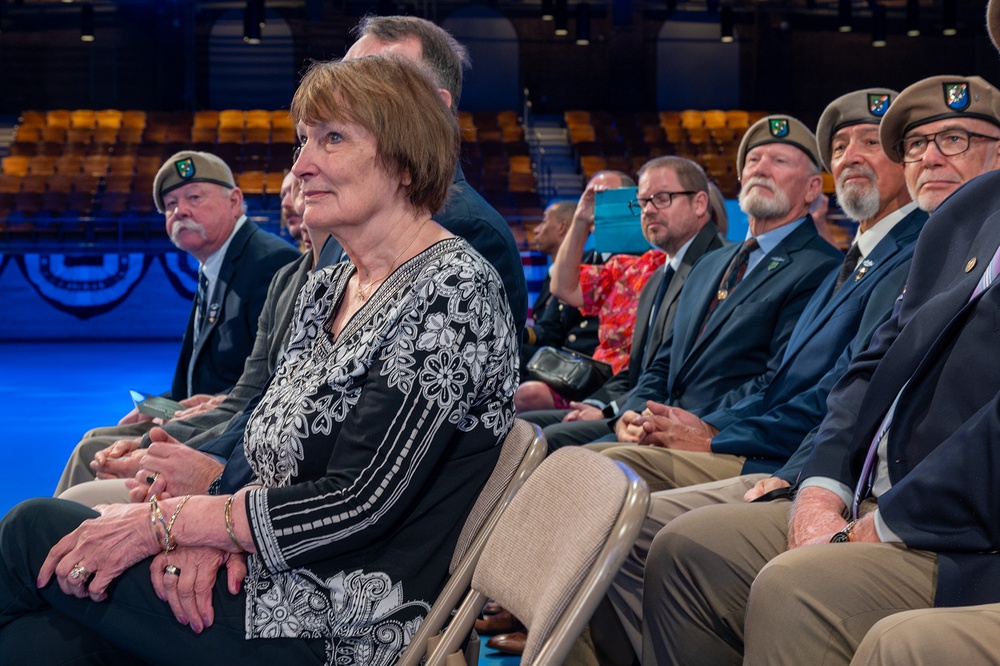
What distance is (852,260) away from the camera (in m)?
2.86

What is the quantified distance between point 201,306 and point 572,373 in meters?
1.48

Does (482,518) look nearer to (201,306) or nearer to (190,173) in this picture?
(201,306)

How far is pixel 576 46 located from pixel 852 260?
16600 millimetres

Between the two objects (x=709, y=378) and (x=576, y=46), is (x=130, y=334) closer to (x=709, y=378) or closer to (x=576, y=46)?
(x=576, y=46)

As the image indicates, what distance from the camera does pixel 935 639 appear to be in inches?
55.8

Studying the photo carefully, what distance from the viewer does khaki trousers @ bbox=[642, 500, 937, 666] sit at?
169 centimetres

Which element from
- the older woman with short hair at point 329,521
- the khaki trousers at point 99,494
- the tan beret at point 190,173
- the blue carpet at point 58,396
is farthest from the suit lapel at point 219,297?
the older woman with short hair at point 329,521

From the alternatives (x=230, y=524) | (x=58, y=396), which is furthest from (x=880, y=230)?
(x=58, y=396)

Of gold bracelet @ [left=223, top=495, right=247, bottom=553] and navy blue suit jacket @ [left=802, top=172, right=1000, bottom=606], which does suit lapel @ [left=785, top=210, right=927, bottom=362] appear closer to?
navy blue suit jacket @ [left=802, top=172, right=1000, bottom=606]

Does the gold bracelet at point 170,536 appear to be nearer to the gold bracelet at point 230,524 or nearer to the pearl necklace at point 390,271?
the gold bracelet at point 230,524

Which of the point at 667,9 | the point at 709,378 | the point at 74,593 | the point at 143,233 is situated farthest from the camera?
the point at 667,9

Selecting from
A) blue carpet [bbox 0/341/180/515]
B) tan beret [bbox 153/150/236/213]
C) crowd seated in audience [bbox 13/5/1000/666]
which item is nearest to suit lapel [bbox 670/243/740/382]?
crowd seated in audience [bbox 13/5/1000/666]

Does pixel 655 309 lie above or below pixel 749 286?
below

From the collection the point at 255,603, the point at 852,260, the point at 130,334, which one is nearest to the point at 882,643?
the point at 255,603
